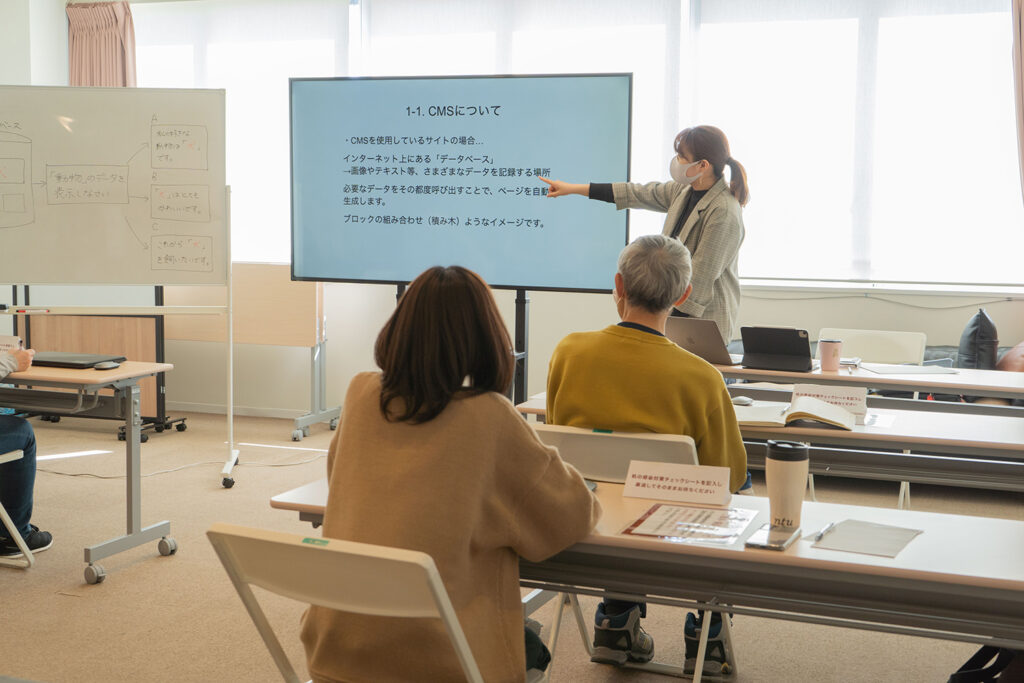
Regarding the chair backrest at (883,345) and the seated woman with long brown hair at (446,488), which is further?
the chair backrest at (883,345)

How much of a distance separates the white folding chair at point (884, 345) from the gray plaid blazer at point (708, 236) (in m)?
1.40

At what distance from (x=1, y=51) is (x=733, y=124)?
4.68m

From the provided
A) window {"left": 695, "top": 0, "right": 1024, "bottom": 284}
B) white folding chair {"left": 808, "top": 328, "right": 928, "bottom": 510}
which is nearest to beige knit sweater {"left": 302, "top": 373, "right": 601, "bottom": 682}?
white folding chair {"left": 808, "top": 328, "right": 928, "bottom": 510}

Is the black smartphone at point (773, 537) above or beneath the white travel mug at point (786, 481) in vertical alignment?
beneath

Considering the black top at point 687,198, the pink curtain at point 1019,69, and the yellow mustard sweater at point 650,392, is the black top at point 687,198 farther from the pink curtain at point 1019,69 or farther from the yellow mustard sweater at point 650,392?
the pink curtain at point 1019,69

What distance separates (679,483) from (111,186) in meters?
3.37

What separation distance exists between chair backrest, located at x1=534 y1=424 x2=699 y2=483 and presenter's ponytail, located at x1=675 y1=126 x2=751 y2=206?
1715 mm

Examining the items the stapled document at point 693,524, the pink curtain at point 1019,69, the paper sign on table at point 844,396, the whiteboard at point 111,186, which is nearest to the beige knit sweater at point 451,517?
the stapled document at point 693,524

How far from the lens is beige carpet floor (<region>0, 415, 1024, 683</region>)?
263cm

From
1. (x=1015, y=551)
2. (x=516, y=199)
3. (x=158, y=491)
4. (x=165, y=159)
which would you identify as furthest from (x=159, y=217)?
(x=1015, y=551)

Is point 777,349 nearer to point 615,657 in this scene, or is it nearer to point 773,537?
point 615,657

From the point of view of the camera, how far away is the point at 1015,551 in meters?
1.46

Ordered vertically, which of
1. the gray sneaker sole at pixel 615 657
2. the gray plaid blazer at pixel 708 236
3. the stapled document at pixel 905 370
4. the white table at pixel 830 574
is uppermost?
the gray plaid blazer at pixel 708 236

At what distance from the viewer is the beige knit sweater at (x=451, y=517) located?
1413 millimetres
